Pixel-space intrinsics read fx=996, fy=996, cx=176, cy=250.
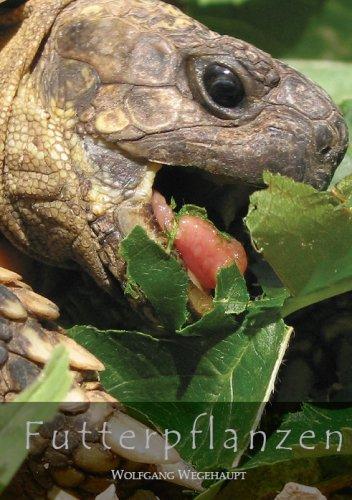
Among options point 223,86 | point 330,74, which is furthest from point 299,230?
point 330,74

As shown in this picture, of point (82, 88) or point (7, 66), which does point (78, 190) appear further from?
point (7, 66)

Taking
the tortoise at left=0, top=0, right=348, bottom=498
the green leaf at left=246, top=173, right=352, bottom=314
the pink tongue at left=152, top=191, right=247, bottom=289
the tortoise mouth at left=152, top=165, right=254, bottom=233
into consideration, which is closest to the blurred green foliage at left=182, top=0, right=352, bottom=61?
the tortoise at left=0, top=0, right=348, bottom=498

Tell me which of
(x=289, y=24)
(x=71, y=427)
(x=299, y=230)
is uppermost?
(x=299, y=230)

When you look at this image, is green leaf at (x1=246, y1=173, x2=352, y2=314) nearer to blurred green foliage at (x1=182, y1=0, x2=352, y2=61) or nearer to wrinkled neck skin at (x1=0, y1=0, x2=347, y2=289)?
wrinkled neck skin at (x1=0, y1=0, x2=347, y2=289)

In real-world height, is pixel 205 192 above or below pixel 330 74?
above

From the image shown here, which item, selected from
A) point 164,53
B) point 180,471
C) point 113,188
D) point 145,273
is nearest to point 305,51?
point 164,53

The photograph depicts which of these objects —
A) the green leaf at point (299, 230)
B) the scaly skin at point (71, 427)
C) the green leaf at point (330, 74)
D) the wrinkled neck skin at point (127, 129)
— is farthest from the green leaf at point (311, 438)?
the green leaf at point (330, 74)

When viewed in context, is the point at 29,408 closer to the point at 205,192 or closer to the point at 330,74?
the point at 205,192

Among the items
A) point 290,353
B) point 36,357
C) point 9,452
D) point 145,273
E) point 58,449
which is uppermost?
point 9,452
